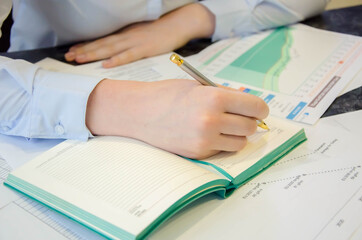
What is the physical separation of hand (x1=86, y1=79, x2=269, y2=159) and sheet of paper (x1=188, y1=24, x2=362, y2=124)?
0.55ft

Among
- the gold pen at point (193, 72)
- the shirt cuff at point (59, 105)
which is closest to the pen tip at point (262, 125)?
the gold pen at point (193, 72)

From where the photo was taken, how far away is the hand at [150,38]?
990mm

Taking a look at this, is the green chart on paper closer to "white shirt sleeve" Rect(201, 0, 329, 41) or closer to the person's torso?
"white shirt sleeve" Rect(201, 0, 329, 41)

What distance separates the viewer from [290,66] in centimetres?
90

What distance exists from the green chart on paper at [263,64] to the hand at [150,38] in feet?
0.52

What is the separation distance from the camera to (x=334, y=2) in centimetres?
141

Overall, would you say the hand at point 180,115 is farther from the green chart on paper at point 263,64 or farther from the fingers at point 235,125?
the green chart on paper at point 263,64

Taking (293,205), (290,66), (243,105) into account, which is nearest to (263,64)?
(290,66)

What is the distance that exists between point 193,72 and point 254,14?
53cm

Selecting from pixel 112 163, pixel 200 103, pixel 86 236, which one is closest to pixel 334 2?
pixel 200 103

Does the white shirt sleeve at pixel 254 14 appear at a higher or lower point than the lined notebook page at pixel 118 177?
higher

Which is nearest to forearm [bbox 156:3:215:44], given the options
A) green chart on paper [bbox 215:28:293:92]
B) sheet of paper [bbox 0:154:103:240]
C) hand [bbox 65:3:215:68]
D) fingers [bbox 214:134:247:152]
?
hand [bbox 65:3:215:68]

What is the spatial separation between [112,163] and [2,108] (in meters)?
0.27

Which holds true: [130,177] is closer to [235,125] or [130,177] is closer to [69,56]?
[235,125]
